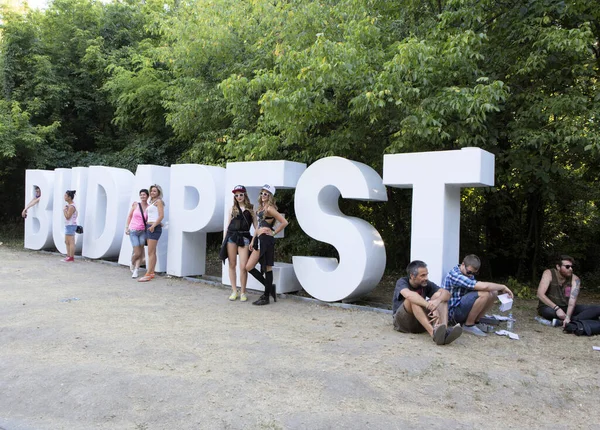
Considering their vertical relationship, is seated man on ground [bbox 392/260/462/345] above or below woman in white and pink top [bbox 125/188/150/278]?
below

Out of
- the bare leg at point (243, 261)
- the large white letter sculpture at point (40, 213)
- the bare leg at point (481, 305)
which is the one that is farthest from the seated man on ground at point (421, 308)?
the large white letter sculpture at point (40, 213)

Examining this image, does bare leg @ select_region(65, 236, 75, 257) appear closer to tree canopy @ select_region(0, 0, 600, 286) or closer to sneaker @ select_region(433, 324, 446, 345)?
tree canopy @ select_region(0, 0, 600, 286)

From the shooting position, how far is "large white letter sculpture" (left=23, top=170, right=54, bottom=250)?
12367 mm

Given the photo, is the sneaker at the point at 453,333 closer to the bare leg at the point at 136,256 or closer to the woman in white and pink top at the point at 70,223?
the bare leg at the point at 136,256

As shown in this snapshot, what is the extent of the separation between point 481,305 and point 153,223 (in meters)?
5.81

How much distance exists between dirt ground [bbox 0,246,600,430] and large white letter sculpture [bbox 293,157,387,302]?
487 millimetres

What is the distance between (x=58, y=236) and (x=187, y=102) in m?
4.42

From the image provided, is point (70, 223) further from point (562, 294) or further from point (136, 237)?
point (562, 294)

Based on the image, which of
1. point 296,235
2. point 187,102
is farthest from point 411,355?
point 187,102

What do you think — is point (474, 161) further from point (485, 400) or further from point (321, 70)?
point (485, 400)

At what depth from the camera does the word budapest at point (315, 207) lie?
6.62 m

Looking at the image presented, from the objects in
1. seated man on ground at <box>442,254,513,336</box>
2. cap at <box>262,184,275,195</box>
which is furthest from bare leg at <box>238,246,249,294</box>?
seated man on ground at <box>442,254,513,336</box>

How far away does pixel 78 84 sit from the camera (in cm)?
1716

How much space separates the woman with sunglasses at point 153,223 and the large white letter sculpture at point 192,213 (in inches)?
13.4
